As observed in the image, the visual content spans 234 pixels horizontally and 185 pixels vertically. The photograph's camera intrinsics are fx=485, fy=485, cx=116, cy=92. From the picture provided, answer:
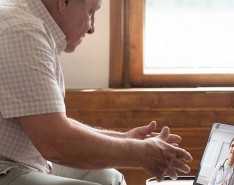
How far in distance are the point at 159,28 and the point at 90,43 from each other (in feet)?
1.01

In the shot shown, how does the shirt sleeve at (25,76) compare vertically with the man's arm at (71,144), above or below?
above

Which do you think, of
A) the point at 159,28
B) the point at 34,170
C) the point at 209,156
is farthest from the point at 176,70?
the point at 34,170

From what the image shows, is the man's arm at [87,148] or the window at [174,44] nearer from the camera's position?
the man's arm at [87,148]

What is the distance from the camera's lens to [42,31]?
1.07 meters

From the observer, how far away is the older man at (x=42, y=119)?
3.34 feet

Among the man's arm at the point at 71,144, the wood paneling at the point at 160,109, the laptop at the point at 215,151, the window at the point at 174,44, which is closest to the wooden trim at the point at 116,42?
the window at the point at 174,44

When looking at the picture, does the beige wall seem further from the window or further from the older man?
the older man

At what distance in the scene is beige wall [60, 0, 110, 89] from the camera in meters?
1.93

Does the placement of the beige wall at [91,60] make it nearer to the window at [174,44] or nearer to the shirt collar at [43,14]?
the window at [174,44]

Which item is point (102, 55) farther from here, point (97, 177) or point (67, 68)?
point (97, 177)

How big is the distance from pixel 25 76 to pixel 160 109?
0.94 meters

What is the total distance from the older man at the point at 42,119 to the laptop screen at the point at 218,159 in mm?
151

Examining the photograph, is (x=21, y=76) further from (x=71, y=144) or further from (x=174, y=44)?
(x=174, y=44)

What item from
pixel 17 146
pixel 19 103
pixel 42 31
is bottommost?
pixel 17 146
